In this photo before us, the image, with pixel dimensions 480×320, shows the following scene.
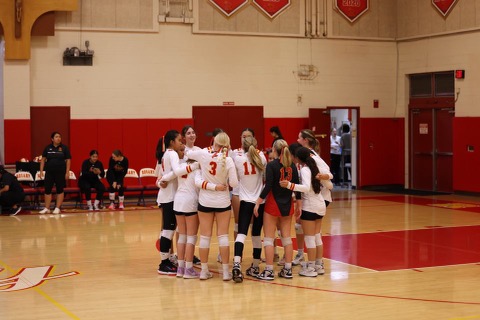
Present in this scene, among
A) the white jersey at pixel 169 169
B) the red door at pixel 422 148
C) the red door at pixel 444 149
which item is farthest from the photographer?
the red door at pixel 422 148

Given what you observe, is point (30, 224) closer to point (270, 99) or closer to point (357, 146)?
point (270, 99)

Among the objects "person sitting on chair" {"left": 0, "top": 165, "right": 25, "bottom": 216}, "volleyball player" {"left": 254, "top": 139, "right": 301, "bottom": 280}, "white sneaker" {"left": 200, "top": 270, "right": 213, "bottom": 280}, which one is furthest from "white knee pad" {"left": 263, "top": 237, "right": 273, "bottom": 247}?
"person sitting on chair" {"left": 0, "top": 165, "right": 25, "bottom": 216}

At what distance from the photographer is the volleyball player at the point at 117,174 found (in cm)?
1864

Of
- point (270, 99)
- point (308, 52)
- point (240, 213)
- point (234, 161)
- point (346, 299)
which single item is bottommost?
point (346, 299)

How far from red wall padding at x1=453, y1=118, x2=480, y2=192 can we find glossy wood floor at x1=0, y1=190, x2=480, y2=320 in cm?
540

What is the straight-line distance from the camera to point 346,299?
28.6 ft

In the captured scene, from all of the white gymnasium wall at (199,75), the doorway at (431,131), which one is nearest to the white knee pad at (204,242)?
the white gymnasium wall at (199,75)

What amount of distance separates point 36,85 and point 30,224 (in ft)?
17.3

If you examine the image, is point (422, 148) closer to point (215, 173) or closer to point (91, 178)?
point (91, 178)

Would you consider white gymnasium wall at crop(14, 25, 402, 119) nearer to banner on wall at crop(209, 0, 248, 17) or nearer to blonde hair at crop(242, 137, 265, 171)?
banner on wall at crop(209, 0, 248, 17)

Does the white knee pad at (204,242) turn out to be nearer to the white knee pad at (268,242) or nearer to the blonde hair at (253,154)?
the white knee pad at (268,242)

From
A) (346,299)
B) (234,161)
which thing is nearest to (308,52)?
(234,161)

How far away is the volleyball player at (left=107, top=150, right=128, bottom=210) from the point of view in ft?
61.2

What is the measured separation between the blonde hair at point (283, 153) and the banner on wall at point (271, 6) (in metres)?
13.0
